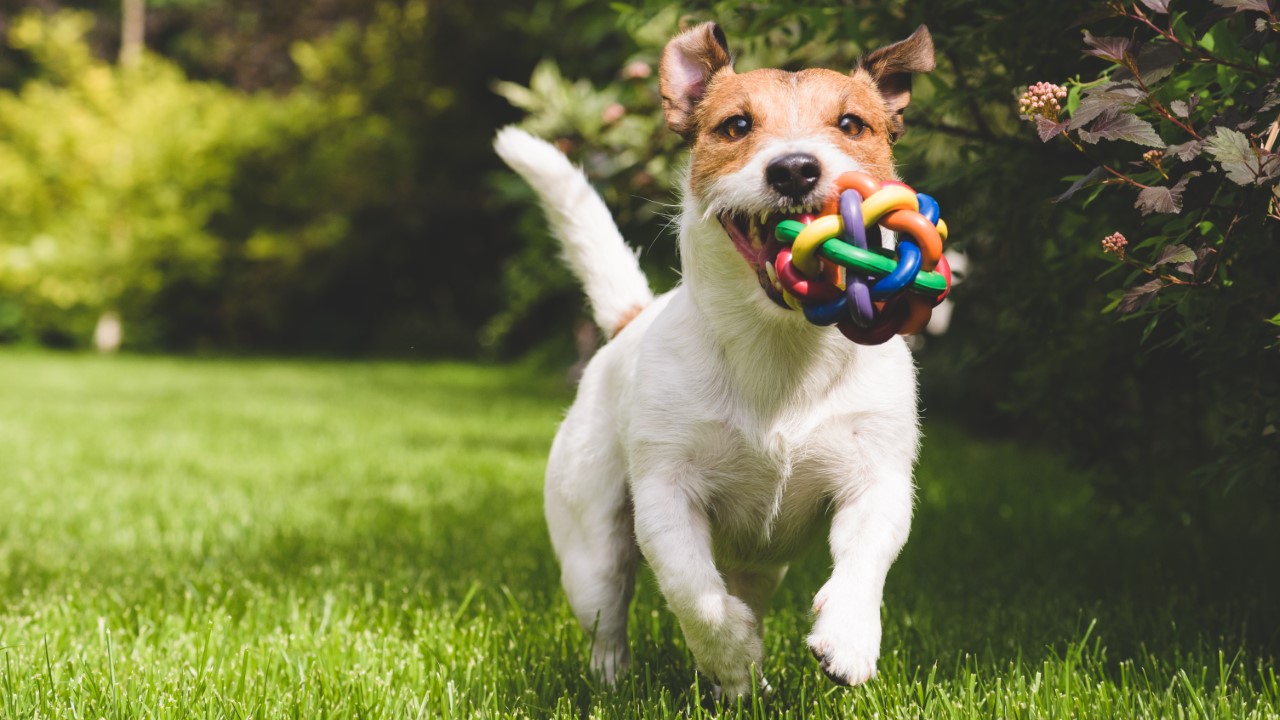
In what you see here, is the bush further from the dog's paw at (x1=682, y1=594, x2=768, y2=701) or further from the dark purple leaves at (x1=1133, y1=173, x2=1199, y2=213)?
the dog's paw at (x1=682, y1=594, x2=768, y2=701)

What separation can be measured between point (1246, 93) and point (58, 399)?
1130 cm

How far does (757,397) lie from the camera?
98.4 inches

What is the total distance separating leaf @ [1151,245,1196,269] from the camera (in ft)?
6.84

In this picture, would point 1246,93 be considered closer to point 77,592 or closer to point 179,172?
point 77,592

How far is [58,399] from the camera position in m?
11.0

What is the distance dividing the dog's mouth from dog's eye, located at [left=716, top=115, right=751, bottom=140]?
231 mm

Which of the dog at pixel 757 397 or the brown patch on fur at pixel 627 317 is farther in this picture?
the brown patch on fur at pixel 627 317

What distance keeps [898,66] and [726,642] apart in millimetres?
1402

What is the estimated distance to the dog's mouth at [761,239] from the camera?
7.50 ft

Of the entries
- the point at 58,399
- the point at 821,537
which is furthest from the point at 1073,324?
the point at 58,399

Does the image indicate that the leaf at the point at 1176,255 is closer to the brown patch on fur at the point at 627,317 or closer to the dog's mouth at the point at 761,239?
the dog's mouth at the point at 761,239

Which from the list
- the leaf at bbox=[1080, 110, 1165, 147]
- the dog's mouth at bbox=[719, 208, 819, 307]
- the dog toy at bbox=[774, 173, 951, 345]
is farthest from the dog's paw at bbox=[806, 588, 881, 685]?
the leaf at bbox=[1080, 110, 1165, 147]

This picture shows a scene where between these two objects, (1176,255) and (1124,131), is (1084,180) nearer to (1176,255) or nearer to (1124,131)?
(1124,131)

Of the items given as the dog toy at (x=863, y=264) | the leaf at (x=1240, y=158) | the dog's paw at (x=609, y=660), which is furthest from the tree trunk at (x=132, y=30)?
→ the leaf at (x=1240, y=158)
